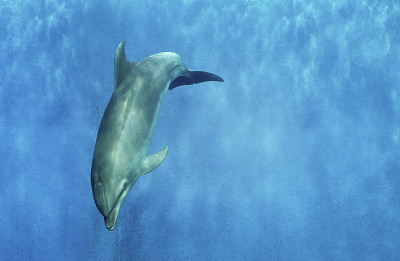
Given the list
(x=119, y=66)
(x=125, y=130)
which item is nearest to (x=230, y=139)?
(x=119, y=66)

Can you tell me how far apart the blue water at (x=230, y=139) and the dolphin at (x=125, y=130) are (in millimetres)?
7153

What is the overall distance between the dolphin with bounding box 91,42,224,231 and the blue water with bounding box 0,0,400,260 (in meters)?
7.15

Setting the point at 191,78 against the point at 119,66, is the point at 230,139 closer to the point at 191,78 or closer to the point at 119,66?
the point at 191,78

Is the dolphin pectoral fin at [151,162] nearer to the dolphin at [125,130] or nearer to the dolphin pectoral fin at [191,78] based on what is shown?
the dolphin at [125,130]

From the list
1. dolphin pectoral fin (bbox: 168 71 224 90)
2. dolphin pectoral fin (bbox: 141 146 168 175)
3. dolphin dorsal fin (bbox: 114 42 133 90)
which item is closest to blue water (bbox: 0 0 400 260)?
dolphin pectoral fin (bbox: 168 71 224 90)

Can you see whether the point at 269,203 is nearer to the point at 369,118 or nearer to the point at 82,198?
the point at 369,118

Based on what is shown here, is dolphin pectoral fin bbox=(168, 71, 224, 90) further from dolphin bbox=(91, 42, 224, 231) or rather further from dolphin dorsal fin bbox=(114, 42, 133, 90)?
dolphin dorsal fin bbox=(114, 42, 133, 90)

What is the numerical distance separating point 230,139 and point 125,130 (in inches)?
336

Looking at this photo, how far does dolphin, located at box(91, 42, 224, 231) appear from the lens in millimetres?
3552

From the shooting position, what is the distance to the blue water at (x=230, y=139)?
1202cm

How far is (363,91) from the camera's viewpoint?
12102 mm

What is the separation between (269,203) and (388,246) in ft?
15.3

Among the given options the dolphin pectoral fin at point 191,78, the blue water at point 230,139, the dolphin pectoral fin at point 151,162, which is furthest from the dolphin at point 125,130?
the blue water at point 230,139

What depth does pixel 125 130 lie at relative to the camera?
407 centimetres
